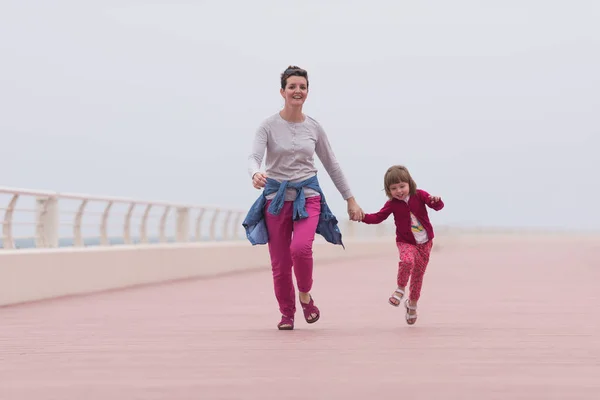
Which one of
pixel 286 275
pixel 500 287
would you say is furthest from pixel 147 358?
pixel 500 287

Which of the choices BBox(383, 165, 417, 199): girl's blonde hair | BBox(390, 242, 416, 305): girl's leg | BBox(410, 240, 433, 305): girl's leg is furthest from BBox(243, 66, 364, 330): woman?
BBox(410, 240, 433, 305): girl's leg

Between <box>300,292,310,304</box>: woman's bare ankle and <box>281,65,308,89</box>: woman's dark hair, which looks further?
<box>300,292,310,304</box>: woman's bare ankle

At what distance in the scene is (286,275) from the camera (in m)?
9.21

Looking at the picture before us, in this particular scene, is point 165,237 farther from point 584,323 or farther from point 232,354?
point 232,354

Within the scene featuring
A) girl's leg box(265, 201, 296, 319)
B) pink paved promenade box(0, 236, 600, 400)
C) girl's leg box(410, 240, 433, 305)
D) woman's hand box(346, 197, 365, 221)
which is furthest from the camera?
girl's leg box(410, 240, 433, 305)

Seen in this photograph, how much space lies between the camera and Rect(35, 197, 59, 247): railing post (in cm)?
1491

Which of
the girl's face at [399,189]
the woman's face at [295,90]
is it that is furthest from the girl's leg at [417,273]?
the woman's face at [295,90]

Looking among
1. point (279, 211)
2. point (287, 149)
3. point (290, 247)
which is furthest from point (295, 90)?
point (290, 247)

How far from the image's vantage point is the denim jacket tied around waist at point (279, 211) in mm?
8883

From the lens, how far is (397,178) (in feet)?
29.9

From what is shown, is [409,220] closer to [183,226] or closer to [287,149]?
[287,149]

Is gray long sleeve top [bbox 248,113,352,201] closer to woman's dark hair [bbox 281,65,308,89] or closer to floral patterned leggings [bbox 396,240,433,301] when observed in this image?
woman's dark hair [bbox 281,65,308,89]

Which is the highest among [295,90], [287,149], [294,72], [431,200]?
[294,72]

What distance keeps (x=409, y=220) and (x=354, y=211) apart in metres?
0.55
